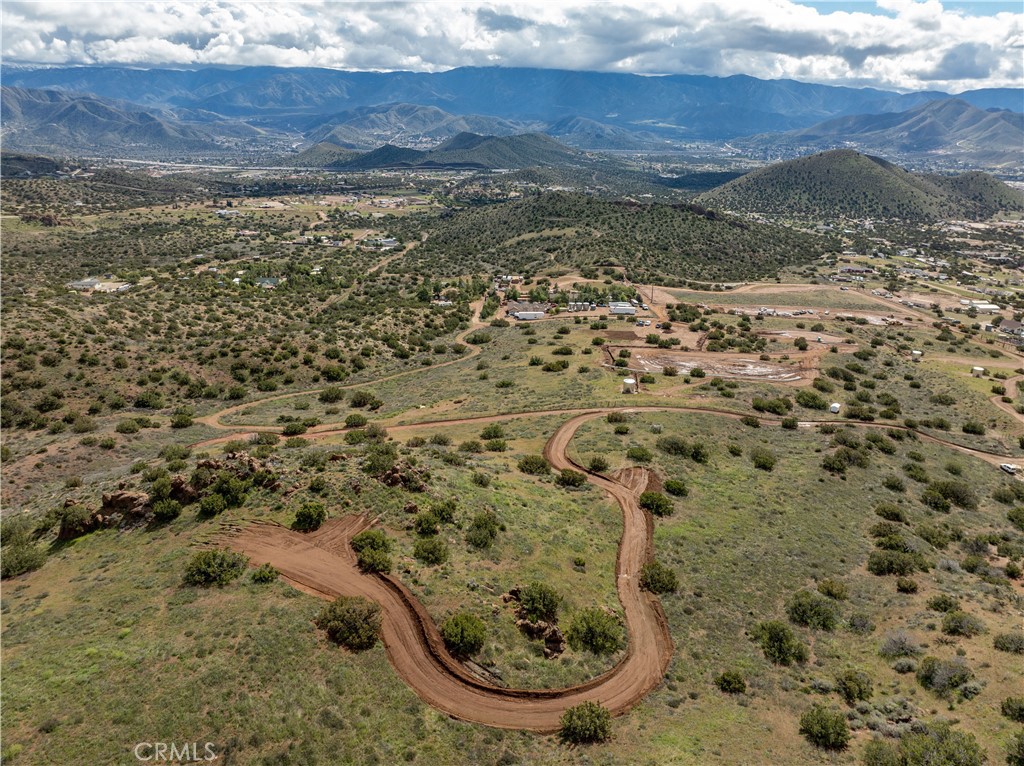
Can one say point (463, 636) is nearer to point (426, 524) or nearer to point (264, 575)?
point (426, 524)

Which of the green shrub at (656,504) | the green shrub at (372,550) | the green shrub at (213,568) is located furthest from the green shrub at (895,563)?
the green shrub at (213,568)

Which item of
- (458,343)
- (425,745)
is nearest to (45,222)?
(458,343)

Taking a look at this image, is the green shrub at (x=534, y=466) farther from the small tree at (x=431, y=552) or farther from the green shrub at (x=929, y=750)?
the green shrub at (x=929, y=750)

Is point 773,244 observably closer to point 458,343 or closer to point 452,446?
point 458,343

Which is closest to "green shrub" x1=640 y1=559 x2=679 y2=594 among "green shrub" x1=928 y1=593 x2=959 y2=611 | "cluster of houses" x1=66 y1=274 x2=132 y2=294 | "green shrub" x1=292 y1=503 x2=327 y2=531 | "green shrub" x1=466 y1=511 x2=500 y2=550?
"green shrub" x1=466 y1=511 x2=500 y2=550

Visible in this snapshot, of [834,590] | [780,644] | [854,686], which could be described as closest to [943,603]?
[834,590]

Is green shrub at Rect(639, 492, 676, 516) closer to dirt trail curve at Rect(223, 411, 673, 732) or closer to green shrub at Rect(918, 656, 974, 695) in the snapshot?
dirt trail curve at Rect(223, 411, 673, 732)
